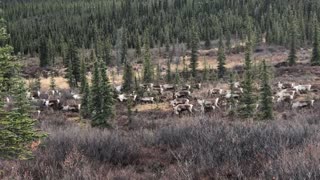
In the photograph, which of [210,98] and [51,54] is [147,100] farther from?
[51,54]

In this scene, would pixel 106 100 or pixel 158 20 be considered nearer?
pixel 106 100

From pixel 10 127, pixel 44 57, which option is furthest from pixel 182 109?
pixel 44 57

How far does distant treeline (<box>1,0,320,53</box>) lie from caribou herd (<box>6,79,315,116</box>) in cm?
4974

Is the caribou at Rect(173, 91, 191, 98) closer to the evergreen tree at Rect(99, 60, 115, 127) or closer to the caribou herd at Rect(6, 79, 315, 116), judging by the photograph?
the caribou herd at Rect(6, 79, 315, 116)

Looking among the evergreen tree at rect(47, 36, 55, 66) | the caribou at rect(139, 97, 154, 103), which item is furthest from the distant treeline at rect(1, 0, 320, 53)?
the caribou at rect(139, 97, 154, 103)

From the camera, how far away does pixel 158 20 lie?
133500 mm

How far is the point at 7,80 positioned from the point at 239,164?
5.16m

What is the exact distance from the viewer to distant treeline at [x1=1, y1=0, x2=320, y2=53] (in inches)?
4149

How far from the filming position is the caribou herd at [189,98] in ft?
105

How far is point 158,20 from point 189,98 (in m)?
96.2

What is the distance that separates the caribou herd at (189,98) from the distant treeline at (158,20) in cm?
4974

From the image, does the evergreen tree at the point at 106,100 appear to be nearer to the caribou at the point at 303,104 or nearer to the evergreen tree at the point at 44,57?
the caribou at the point at 303,104

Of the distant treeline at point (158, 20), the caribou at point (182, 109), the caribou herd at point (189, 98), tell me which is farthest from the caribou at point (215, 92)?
the distant treeline at point (158, 20)

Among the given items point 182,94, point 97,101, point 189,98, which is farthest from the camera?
point 182,94
